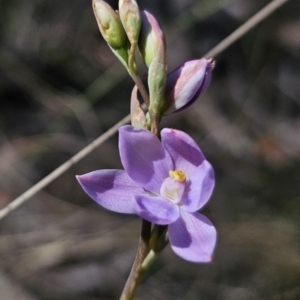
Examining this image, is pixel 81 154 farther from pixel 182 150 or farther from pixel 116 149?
pixel 116 149

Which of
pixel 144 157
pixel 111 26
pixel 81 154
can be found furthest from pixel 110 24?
pixel 81 154

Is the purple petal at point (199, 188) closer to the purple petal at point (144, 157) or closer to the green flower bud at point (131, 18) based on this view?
the purple petal at point (144, 157)

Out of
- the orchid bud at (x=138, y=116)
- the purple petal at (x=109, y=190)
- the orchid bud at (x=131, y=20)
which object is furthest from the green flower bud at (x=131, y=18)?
the purple petal at (x=109, y=190)

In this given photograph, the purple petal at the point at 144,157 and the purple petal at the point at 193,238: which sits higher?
the purple petal at the point at 144,157

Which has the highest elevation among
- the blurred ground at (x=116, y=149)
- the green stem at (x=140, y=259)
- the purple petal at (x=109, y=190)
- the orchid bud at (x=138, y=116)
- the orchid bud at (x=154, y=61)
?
the orchid bud at (x=154, y=61)

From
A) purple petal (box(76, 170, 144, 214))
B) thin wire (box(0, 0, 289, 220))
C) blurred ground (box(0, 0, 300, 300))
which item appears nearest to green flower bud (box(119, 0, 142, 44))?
purple petal (box(76, 170, 144, 214))

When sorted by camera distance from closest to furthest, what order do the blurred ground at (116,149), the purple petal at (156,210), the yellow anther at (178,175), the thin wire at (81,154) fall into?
the purple petal at (156,210)
the yellow anther at (178,175)
the thin wire at (81,154)
the blurred ground at (116,149)
